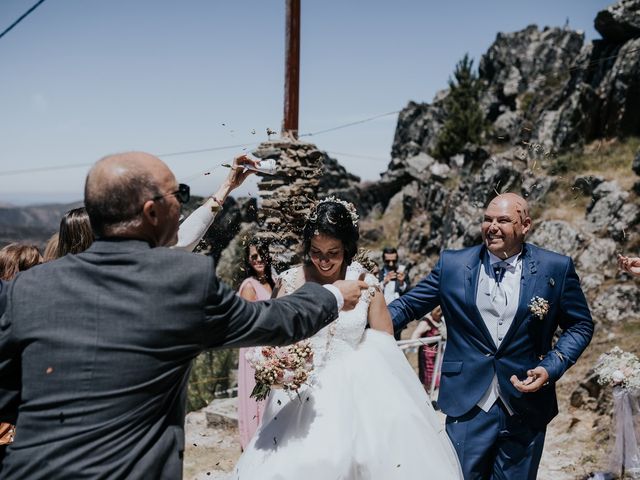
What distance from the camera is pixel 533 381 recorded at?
3.64 m

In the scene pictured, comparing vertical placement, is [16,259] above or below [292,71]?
below

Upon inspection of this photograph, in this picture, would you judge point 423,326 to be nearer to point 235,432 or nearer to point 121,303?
point 235,432

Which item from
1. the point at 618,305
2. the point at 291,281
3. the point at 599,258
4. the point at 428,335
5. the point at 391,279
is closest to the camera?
the point at 291,281

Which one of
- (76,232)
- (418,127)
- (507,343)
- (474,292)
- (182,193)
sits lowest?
(418,127)

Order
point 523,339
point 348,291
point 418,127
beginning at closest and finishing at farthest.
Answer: point 348,291 → point 523,339 → point 418,127

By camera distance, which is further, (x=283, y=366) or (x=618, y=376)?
(x=618, y=376)

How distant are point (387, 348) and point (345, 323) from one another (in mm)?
316

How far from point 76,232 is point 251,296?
2476mm

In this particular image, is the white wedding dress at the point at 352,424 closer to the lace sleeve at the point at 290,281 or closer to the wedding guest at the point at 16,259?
the lace sleeve at the point at 290,281

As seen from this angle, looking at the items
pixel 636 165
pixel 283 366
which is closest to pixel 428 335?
pixel 283 366

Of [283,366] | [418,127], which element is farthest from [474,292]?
[418,127]

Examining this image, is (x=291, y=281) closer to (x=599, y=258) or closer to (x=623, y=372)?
(x=623, y=372)

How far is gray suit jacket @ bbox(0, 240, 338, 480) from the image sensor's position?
6.34 feet

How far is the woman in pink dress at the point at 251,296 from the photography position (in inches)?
210
